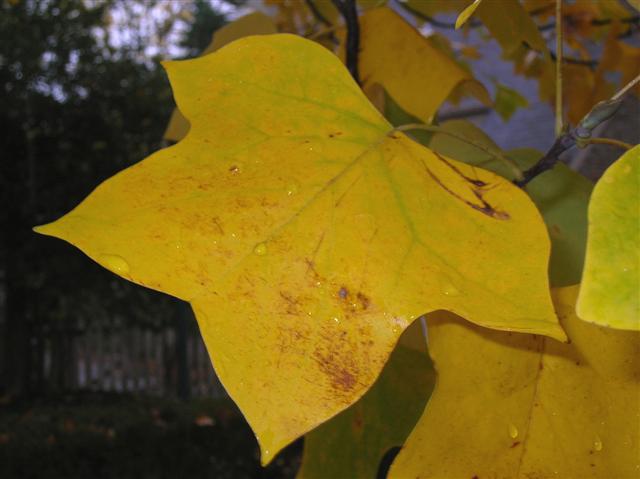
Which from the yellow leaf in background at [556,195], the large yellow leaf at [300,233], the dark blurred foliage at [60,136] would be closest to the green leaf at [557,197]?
the yellow leaf in background at [556,195]

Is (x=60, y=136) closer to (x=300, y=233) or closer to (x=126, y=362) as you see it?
(x=126, y=362)

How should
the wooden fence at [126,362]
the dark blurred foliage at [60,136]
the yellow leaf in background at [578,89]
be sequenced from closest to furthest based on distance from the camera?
the yellow leaf in background at [578,89] → the dark blurred foliage at [60,136] → the wooden fence at [126,362]

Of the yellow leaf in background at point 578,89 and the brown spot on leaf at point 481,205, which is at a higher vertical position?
the brown spot on leaf at point 481,205

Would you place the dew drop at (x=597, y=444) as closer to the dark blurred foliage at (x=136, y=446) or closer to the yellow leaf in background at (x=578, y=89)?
the yellow leaf in background at (x=578, y=89)

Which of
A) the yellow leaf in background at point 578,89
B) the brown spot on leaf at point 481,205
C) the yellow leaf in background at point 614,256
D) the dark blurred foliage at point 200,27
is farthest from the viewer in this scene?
the dark blurred foliage at point 200,27

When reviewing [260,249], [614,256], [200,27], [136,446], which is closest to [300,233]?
[260,249]

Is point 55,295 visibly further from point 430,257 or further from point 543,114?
point 430,257
